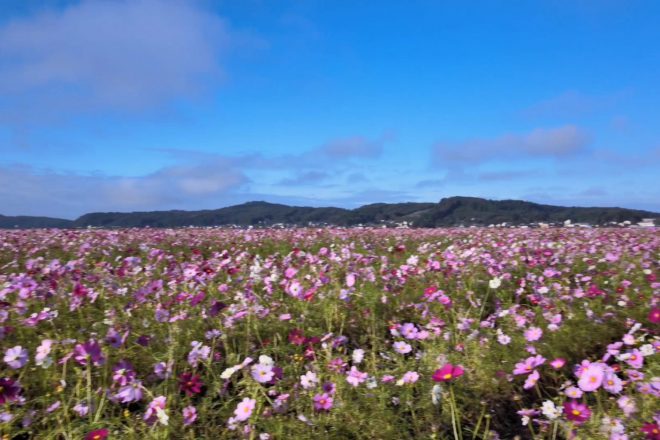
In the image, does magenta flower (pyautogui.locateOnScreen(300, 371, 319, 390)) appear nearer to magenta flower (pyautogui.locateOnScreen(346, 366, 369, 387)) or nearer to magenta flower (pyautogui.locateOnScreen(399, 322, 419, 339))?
magenta flower (pyautogui.locateOnScreen(346, 366, 369, 387))

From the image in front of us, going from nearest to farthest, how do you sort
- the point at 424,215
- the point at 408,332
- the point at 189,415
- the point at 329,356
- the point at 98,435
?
the point at 98,435, the point at 189,415, the point at 329,356, the point at 408,332, the point at 424,215

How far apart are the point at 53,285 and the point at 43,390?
149 centimetres

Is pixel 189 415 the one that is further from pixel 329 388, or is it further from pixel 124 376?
pixel 329 388

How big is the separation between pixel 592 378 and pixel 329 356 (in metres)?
1.37

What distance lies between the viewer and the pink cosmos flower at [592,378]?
215cm

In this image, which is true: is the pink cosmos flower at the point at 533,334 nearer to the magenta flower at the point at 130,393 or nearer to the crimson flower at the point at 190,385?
the crimson flower at the point at 190,385

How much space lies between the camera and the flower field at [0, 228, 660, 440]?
2297mm

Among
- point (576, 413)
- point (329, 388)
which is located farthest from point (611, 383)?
point (329, 388)

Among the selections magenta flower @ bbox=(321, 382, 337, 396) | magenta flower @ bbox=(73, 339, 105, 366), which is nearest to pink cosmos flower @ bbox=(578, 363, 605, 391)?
magenta flower @ bbox=(321, 382, 337, 396)

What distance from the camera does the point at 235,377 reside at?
2879 millimetres

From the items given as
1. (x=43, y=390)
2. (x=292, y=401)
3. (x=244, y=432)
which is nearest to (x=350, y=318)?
(x=292, y=401)

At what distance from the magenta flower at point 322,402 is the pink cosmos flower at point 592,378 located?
1.15m

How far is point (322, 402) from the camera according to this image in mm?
2348

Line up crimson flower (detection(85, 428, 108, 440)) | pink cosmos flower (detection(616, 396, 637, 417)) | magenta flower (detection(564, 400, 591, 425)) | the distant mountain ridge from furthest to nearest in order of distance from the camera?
1. the distant mountain ridge
2. pink cosmos flower (detection(616, 396, 637, 417))
3. magenta flower (detection(564, 400, 591, 425))
4. crimson flower (detection(85, 428, 108, 440))
